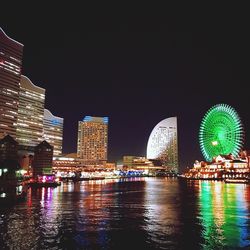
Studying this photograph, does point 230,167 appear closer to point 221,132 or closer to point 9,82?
point 221,132

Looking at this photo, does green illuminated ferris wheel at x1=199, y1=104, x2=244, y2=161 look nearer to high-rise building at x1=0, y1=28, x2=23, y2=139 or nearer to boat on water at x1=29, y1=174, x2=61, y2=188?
boat on water at x1=29, y1=174, x2=61, y2=188

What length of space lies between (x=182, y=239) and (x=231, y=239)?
3956mm

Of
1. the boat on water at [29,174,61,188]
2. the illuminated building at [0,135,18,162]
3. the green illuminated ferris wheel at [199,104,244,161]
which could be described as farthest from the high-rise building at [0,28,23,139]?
the green illuminated ferris wheel at [199,104,244,161]

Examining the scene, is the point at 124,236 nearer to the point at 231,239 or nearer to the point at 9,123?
the point at 231,239

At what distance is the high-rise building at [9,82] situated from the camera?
6880 inches

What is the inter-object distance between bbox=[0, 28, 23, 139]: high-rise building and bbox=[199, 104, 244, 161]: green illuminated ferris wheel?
105421 mm

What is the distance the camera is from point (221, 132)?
458ft

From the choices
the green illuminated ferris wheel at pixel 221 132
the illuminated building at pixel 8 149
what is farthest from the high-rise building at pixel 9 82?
the green illuminated ferris wheel at pixel 221 132

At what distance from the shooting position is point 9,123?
177 meters

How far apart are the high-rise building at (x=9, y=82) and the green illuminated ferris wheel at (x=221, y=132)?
10542cm

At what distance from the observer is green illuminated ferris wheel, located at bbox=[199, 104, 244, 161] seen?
131 m

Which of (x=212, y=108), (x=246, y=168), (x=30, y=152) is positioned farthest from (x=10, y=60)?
(x=246, y=168)

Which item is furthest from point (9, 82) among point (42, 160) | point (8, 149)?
point (42, 160)

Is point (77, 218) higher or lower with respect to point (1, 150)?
lower
